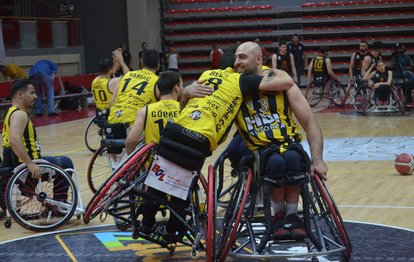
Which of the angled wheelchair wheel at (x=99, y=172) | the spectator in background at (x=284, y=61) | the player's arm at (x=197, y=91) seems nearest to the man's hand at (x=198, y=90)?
the player's arm at (x=197, y=91)

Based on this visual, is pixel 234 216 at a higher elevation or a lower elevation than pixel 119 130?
lower

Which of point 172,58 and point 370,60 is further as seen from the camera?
point 172,58

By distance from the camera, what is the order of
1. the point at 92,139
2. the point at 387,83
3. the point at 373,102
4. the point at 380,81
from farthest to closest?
the point at 373,102 → the point at 380,81 → the point at 387,83 → the point at 92,139

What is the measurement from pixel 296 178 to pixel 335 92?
53.0 feet

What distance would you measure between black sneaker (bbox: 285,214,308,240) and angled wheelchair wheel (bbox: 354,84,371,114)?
1332 centimetres

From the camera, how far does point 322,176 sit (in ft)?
19.2

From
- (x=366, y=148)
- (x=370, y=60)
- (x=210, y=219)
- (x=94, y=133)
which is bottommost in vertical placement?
(x=366, y=148)

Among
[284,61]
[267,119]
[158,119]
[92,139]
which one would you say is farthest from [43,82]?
[267,119]

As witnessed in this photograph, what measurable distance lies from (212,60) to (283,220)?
22846 millimetres

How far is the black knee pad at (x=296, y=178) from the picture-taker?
5789 millimetres

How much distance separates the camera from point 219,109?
6062 mm

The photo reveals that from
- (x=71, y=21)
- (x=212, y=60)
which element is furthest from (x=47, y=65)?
(x=212, y=60)

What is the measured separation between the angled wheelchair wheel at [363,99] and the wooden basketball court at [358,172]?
0.24m

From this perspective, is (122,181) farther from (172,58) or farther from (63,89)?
(172,58)
